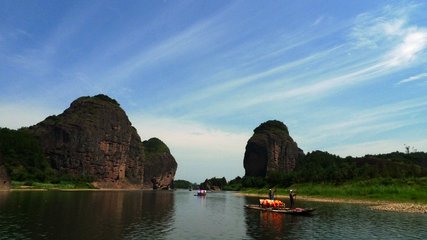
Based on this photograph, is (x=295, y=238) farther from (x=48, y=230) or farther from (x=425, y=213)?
(x=425, y=213)

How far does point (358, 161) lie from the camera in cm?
17862

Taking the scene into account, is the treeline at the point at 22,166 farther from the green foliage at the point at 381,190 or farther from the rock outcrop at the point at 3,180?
the green foliage at the point at 381,190

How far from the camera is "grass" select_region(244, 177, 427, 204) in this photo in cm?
7612

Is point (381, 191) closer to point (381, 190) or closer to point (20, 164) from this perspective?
point (381, 190)

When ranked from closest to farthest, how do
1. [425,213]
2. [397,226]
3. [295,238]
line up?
1. [295,238]
2. [397,226]
3. [425,213]

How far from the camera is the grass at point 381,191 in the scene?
76.1 m

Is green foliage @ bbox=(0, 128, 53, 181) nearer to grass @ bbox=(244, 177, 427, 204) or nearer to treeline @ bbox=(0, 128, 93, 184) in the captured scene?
treeline @ bbox=(0, 128, 93, 184)

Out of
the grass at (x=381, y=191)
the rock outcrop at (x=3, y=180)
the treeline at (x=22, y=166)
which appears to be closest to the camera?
the grass at (x=381, y=191)

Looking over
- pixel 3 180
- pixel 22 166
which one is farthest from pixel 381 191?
pixel 22 166

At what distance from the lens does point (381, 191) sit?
8450cm

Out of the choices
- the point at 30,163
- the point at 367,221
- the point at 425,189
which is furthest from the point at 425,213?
the point at 30,163

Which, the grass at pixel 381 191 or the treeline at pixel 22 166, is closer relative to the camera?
the grass at pixel 381 191

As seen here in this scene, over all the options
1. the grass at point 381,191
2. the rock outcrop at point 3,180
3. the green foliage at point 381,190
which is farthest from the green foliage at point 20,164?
the green foliage at point 381,190

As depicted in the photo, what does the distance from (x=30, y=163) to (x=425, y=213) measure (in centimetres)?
18708
